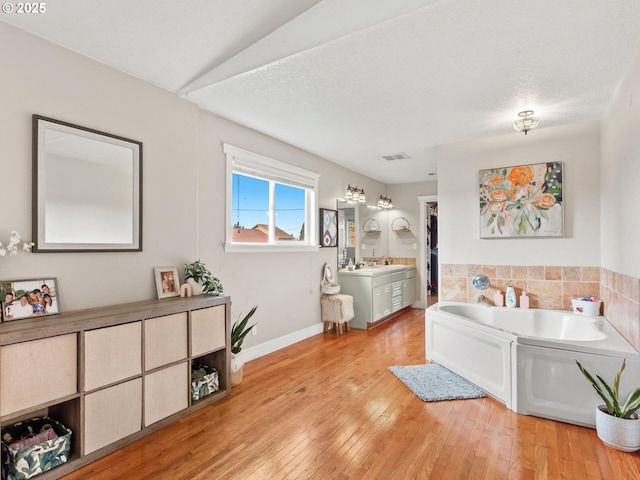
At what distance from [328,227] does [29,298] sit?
3.59 meters

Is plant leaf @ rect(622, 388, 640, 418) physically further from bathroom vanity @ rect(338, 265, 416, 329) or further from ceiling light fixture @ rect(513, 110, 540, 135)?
bathroom vanity @ rect(338, 265, 416, 329)

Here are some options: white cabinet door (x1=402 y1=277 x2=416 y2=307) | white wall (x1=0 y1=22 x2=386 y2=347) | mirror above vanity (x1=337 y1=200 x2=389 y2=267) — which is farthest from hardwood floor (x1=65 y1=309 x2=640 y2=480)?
white cabinet door (x1=402 y1=277 x2=416 y2=307)

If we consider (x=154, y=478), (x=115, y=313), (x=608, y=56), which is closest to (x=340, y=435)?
(x=154, y=478)

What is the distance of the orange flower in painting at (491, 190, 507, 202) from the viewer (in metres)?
3.90

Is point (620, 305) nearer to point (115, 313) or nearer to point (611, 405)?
point (611, 405)

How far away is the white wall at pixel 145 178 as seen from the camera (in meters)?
2.10

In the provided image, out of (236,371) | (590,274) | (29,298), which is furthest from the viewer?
(590,274)

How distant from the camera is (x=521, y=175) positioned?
3830 millimetres

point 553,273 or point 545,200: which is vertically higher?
point 545,200

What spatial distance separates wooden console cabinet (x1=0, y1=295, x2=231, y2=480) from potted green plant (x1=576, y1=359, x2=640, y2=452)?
2.68 metres

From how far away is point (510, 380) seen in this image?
2.72m

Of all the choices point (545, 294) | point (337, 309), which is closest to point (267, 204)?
point (337, 309)

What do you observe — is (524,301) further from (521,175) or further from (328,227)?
(328,227)

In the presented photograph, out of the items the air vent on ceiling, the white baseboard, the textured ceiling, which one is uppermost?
the textured ceiling
